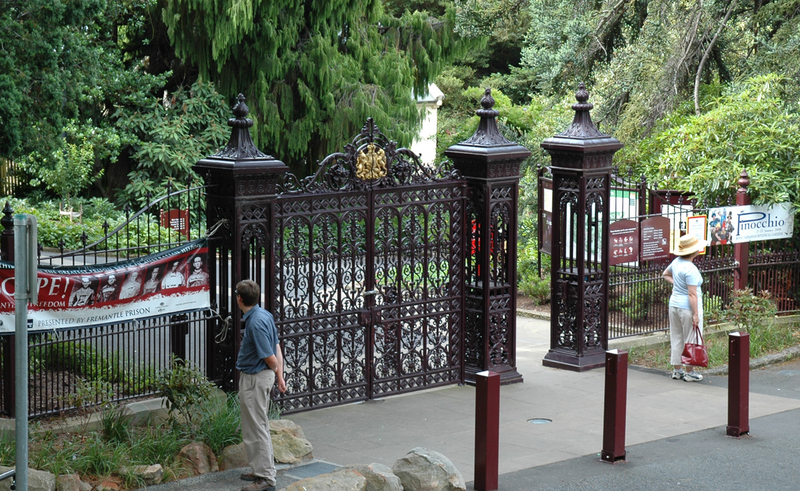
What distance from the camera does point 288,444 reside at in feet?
27.8

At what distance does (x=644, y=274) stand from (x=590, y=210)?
1743 mm

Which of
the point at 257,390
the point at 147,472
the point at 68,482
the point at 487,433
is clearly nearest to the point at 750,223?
the point at 487,433

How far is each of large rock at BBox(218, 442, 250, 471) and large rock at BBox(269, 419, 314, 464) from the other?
0.98 ft

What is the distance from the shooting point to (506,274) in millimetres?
11570

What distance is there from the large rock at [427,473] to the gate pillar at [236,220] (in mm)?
2716

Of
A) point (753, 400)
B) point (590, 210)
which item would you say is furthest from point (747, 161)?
point (753, 400)

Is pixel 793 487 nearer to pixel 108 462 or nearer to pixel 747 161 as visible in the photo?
pixel 108 462

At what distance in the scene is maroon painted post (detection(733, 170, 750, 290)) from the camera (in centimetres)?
1414

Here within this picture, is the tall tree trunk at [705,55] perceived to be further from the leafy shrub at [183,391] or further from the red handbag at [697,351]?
the leafy shrub at [183,391]

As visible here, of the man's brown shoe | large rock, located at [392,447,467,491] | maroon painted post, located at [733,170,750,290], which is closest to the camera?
large rock, located at [392,447,467,491]

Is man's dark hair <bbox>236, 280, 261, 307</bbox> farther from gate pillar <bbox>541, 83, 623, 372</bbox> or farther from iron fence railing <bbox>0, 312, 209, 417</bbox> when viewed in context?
gate pillar <bbox>541, 83, 623, 372</bbox>

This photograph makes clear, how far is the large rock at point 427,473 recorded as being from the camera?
24.6 feet

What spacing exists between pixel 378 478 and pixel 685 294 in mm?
5460

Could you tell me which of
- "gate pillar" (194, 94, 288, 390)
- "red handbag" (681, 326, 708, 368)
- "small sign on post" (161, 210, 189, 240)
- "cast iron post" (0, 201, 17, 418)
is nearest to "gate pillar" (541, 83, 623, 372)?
"red handbag" (681, 326, 708, 368)
